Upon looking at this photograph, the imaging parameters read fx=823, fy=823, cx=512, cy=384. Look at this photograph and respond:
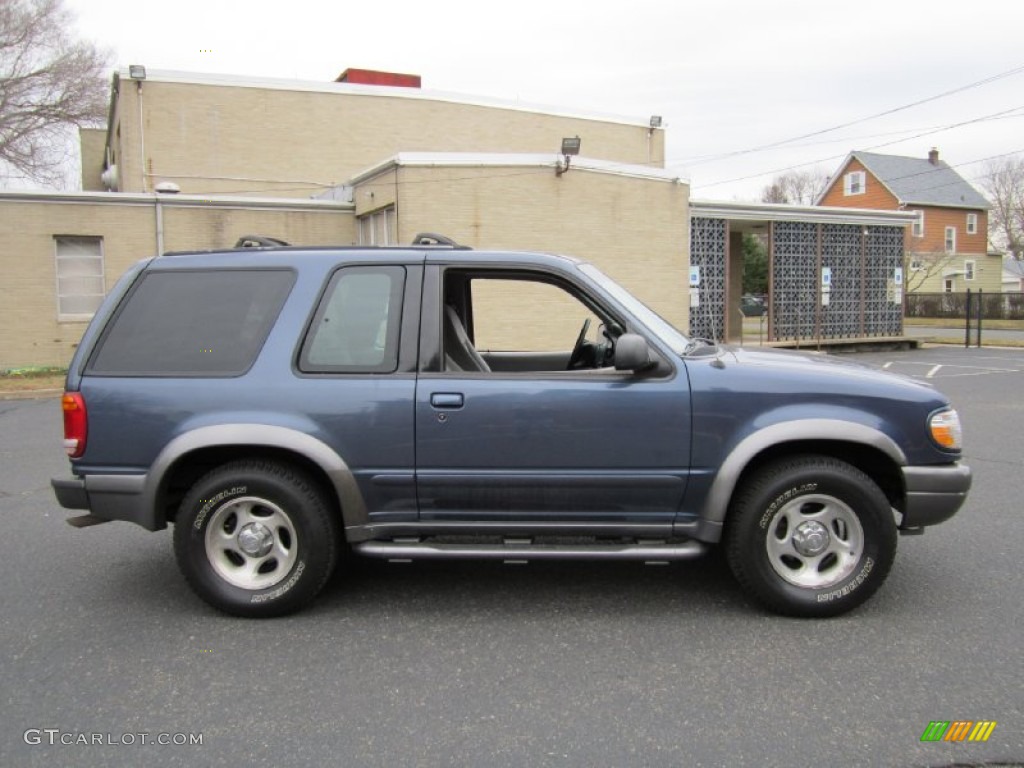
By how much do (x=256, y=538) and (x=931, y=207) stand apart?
55.1 metres

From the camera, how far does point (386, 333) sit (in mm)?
4219

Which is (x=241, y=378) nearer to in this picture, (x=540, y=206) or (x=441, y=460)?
(x=441, y=460)

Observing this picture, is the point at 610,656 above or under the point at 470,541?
under

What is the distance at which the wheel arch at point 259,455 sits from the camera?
4.04 meters

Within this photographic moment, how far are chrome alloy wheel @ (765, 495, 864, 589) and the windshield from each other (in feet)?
3.29

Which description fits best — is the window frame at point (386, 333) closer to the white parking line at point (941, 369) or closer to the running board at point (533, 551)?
the running board at point (533, 551)

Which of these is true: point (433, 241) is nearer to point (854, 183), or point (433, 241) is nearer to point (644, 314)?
point (644, 314)

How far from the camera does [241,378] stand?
Answer: 4.13 metres

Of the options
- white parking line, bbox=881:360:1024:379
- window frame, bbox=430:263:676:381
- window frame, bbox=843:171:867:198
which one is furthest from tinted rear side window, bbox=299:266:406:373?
window frame, bbox=843:171:867:198

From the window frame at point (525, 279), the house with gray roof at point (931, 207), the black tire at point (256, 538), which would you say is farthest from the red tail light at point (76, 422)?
the house with gray roof at point (931, 207)

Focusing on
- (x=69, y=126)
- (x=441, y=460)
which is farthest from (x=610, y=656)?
(x=69, y=126)

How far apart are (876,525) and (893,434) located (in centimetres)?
46

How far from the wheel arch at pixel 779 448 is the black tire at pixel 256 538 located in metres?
1.92

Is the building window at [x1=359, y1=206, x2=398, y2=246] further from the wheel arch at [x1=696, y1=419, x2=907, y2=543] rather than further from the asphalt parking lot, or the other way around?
the wheel arch at [x1=696, y1=419, x2=907, y2=543]
